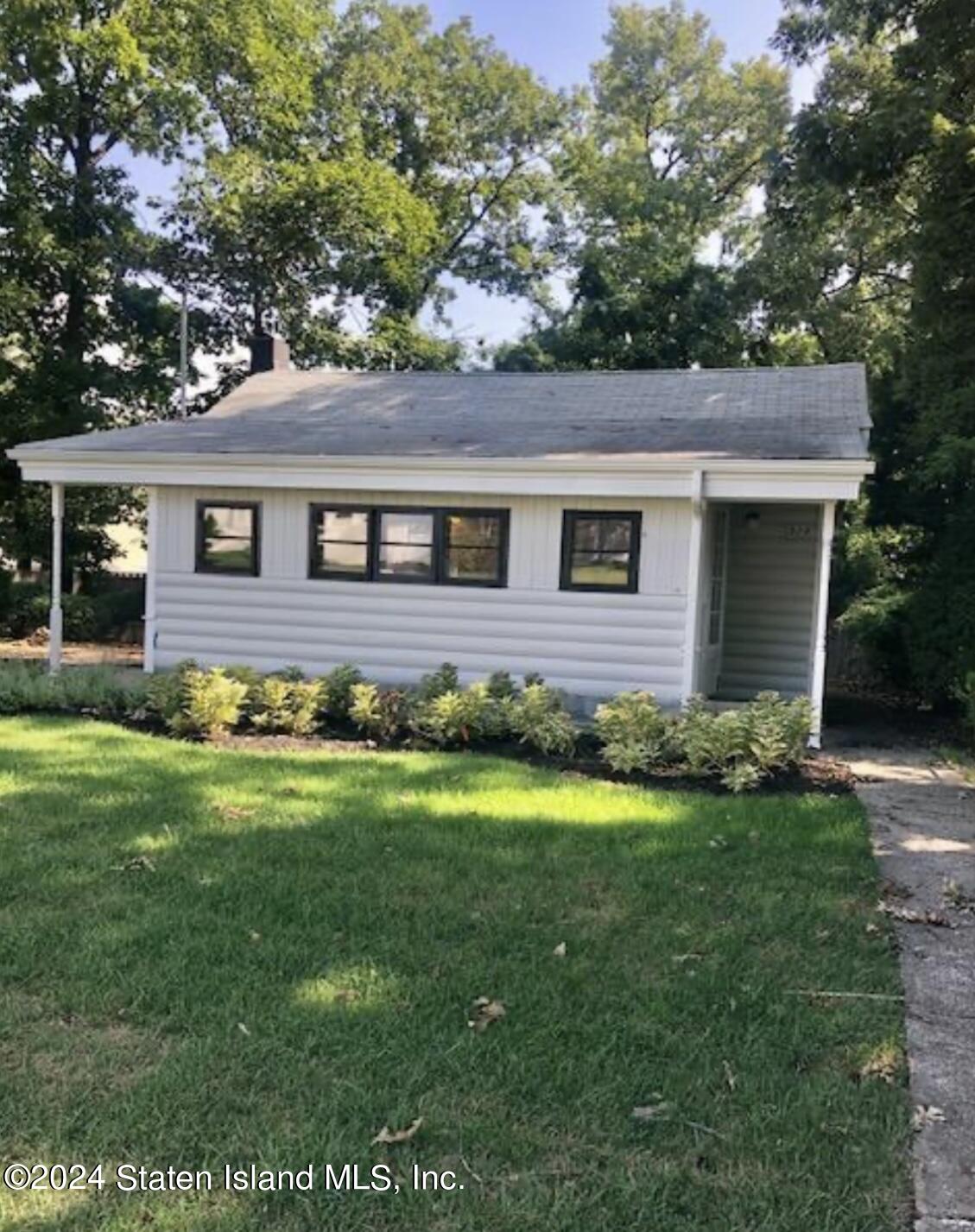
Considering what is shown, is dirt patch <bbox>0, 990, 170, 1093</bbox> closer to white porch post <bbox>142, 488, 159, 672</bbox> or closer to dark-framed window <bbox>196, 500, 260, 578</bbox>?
dark-framed window <bbox>196, 500, 260, 578</bbox>

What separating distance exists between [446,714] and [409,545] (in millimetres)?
2673

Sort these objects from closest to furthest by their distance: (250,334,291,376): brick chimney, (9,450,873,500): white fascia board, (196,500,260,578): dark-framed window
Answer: (9,450,873,500): white fascia board < (196,500,260,578): dark-framed window < (250,334,291,376): brick chimney

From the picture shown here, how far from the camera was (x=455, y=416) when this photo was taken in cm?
1260

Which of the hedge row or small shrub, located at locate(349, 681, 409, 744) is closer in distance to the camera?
the hedge row

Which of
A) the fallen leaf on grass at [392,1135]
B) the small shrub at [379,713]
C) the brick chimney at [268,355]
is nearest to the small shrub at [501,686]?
the small shrub at [379,713]

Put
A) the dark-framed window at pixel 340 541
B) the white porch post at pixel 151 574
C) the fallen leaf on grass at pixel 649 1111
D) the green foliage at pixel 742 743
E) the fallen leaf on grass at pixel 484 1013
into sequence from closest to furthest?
the fallen leaf on grass at pixel 649 1111
the fallen leaf on grass at pixel 484 1013
the green foliage at pixel 742 743
the dark-framed window at pixel 340 541
the white porch post at pixel 151 574

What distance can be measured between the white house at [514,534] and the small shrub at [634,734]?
1.55m

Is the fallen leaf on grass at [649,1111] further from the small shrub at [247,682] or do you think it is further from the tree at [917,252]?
the tree at [917,252]

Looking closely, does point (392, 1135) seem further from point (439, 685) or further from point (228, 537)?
point (228, 537)

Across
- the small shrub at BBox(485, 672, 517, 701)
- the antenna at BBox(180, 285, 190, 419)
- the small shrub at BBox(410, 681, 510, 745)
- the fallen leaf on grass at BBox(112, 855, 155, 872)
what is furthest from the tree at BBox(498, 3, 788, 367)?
the fallen leaf on grass at BBox(112, 855, 155, 872)

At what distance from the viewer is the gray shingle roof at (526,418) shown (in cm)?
1008

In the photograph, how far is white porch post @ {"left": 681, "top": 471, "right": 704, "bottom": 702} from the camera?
9367 mm

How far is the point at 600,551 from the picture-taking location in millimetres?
9945

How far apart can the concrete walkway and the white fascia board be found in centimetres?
252
